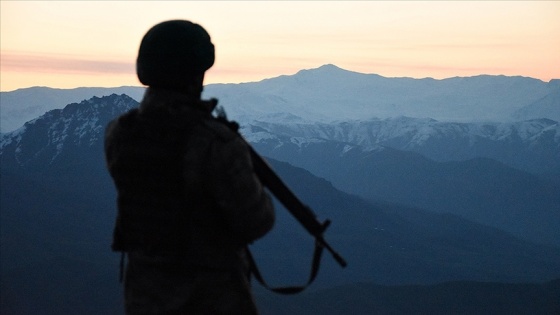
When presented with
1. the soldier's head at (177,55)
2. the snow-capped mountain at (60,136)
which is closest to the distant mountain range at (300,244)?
the snow-capped mountain at (60,136)

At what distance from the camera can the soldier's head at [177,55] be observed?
3182 millimetres

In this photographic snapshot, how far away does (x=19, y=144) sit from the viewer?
138875mm

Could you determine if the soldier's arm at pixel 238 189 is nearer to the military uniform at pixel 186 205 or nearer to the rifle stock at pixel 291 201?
the military uniform at pixel 186 205

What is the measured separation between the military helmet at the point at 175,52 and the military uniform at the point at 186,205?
6cm

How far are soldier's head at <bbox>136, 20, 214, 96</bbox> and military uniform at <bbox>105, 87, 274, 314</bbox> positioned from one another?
0.05 metres

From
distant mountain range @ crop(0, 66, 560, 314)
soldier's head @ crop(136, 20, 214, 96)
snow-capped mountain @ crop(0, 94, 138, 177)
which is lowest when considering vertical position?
distant mountain range @ crop(0, 66, 560, 314)

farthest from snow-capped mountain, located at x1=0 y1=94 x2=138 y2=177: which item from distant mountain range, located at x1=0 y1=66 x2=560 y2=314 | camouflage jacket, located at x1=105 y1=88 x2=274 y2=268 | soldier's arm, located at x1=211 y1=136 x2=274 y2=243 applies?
soldier's arm, located at x1=211 y1=136 x2=274 y2=243

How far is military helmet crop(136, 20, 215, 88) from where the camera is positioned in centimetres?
318

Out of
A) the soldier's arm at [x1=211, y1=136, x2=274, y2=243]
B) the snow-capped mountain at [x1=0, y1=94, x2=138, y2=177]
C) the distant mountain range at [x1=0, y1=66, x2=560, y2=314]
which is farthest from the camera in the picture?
the snow-capped mountain at [x1=0, y1=94, x2=138, y2=177]

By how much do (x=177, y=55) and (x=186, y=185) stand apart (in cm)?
47

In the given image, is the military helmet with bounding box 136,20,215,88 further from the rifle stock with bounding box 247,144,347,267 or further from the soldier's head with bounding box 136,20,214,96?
the rifle stock with bounding box 247,144,347,267

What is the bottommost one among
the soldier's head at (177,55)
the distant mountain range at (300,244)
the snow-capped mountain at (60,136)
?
the distant mountain range at (300,244)

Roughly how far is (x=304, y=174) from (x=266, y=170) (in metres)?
135

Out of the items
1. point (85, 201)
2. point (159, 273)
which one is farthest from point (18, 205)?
point (159, 273)
